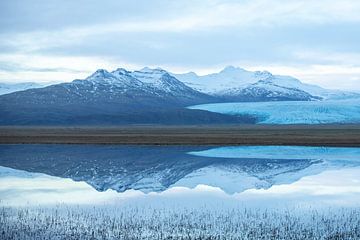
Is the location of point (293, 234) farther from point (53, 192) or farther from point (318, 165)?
point (318, 165)

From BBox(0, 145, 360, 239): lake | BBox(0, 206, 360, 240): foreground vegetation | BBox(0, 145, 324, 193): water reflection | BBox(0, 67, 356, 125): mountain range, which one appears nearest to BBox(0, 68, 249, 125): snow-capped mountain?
BBox(0, 67, 356, 125): mountain range

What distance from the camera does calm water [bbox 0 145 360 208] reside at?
50.8 ft

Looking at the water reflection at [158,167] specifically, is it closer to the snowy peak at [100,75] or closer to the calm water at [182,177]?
the calm water at [182,177]

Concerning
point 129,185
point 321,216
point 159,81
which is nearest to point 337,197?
point 321,216

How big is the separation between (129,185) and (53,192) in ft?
8.34

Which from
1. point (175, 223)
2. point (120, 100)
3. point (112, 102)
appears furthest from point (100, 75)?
point (175, 223)

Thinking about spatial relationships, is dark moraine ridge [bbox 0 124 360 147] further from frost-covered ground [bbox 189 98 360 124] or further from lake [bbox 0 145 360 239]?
frost-covered ground [bbox 189 98 360 124]

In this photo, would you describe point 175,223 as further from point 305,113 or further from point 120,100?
point 120,100

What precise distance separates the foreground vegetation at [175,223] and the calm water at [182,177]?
4.26 ft

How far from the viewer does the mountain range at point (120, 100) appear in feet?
350

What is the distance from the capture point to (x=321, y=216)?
41.3ft

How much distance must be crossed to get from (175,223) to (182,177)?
906 cm

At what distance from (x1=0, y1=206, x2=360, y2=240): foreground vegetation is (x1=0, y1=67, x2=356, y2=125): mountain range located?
81505 millimetres

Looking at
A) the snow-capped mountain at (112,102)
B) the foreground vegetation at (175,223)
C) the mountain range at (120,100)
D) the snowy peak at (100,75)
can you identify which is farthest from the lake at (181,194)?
the snowy peak at (100,75)
